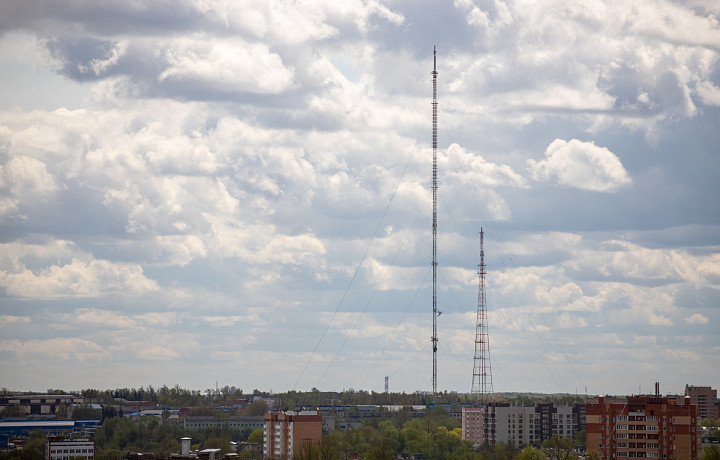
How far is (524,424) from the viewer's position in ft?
564

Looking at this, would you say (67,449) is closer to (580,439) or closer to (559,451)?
(559,451)

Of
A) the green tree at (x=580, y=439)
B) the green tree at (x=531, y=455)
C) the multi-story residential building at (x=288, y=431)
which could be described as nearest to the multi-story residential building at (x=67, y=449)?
the multi-story residential building at (x=288, y=431)

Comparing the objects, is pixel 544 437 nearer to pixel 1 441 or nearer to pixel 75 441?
pixel 75 441

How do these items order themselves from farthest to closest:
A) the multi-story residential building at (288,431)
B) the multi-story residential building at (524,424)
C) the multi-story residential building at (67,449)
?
the multi-story residential building at (524,424) < the multi-story residential building at (67,449) < the multi-story residential building at (288,431)

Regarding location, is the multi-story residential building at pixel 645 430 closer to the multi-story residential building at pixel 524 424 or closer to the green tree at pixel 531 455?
the green tree at pixel 531 455

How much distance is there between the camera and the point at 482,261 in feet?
454

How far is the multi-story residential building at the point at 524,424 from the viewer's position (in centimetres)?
17038

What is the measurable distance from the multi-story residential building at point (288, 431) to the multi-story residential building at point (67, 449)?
23.9 meters

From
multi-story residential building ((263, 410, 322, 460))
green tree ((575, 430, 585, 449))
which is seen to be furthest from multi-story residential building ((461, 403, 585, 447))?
multi-story residential building ((263, 410, 322, 460))

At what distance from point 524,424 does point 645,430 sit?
67365 mm

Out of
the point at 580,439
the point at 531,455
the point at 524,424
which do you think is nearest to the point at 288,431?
the point at 531,455

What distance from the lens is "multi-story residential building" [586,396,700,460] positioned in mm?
104250

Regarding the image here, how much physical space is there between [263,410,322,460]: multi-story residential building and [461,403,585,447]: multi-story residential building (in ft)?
116

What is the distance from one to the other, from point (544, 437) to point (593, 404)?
2645 inches
